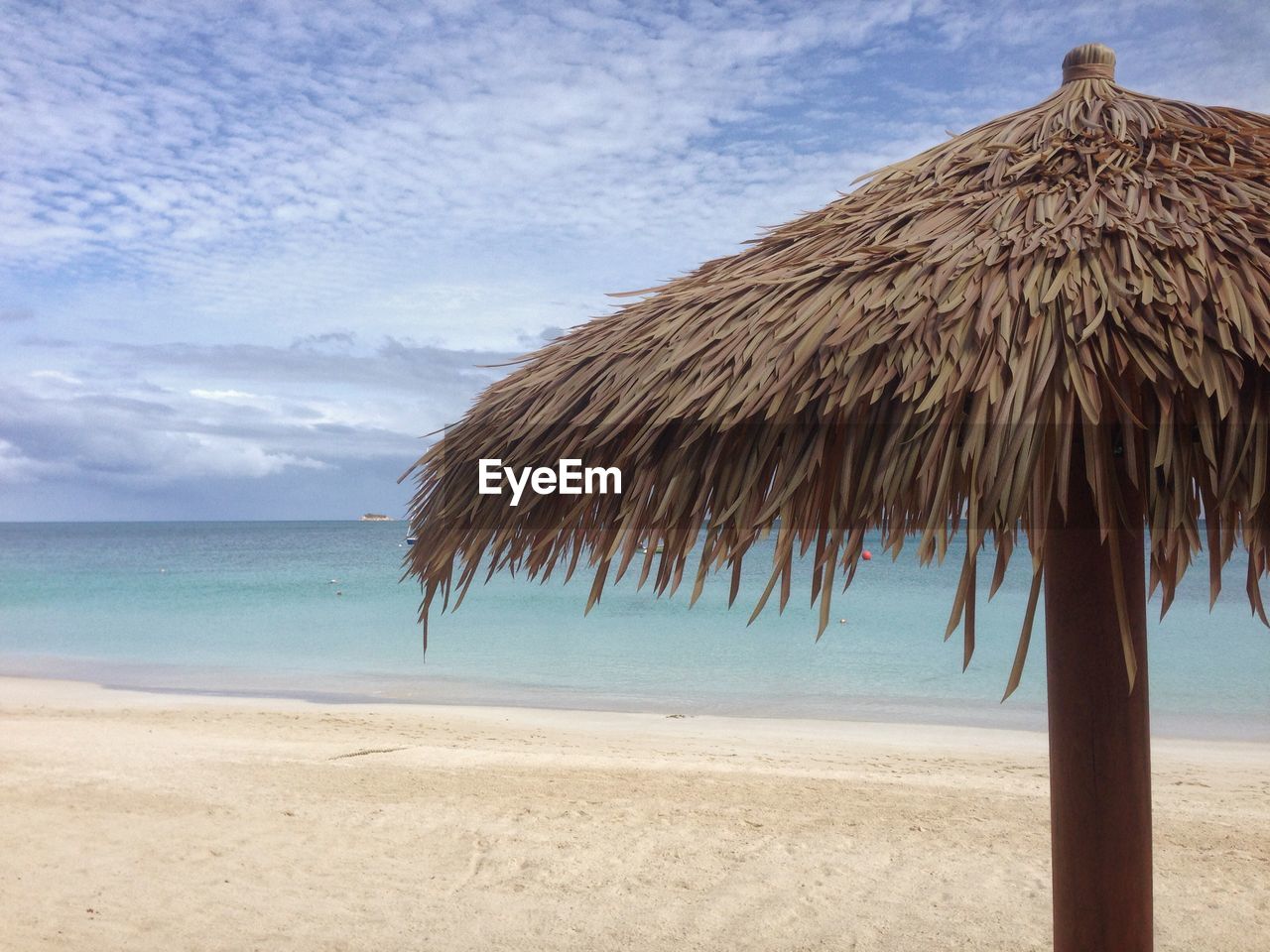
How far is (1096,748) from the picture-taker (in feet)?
6.97

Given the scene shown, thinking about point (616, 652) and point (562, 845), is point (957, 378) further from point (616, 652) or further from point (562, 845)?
point (616, 652)

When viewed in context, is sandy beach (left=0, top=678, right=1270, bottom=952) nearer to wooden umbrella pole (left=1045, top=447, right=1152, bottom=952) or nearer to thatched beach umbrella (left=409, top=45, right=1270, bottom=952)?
wooden umbrella pole (left=1045, top=447, right=1152, bottom=952)

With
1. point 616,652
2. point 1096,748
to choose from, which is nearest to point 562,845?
point 1096,748

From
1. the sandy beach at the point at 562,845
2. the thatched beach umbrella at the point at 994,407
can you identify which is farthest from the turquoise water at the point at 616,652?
the thatched beach umbrella at the point at 994,407

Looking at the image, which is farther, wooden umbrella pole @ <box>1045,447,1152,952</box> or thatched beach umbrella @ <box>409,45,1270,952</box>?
wooden umbrella pole @ <box>1045,447,1152,952</box>

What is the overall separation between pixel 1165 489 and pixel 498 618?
18.5 meters

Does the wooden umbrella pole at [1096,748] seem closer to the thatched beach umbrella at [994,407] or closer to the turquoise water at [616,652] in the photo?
the thatched beach umbrella at [994,407]

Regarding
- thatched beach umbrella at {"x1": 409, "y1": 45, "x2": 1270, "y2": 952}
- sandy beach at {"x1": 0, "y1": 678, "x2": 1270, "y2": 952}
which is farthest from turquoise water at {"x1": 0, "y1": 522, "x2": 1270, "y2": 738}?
thatched beach umbrella at {"x1": 409, "y1": 45, "x2": 1270, "y2": 952}

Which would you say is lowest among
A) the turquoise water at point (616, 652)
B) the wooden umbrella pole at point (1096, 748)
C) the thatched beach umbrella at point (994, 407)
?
the turquoise water at point (616, 652)

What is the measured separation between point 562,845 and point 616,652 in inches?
396

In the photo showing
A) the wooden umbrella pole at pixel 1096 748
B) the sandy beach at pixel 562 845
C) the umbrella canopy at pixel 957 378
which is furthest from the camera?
the sandy beach at pixel 562 845

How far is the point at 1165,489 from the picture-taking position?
1492mm

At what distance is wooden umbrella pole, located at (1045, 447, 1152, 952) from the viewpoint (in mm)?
2090

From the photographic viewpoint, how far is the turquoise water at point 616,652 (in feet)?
34.6
